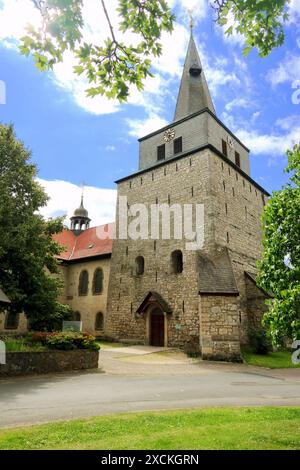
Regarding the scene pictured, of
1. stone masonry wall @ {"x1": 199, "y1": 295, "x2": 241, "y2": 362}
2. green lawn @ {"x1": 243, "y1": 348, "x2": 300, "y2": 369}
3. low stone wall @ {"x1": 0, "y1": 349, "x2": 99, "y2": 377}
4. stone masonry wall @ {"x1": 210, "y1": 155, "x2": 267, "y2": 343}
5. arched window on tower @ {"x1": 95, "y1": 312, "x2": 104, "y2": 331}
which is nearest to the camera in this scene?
low stone wall @ {"x1": 0, "y1": 349, "x2": 99, "y2": 377}

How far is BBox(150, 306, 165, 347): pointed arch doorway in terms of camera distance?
20.7 m

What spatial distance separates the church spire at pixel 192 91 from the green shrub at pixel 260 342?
54.3ft

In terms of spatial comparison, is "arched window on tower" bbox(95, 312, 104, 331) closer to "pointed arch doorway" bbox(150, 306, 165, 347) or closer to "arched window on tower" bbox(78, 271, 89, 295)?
"arched window on tower" bbox(78, 271, 89, 295)

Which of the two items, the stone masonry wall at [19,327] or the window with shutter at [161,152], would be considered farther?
the window with shutter at [161,152]

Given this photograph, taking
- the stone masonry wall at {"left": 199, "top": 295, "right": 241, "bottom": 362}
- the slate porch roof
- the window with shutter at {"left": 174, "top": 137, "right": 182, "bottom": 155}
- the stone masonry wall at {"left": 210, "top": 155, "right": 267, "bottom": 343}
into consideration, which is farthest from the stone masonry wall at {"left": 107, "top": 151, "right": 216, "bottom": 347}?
the stone masonry wall at {"left": 199, "top": 295, "right": 241, "bottom": 362}

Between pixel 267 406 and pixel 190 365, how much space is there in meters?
7.94

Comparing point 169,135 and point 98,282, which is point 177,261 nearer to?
point 98,282

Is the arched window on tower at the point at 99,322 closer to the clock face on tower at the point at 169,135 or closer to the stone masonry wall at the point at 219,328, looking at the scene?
the stone masonry wall at the point at 219,328

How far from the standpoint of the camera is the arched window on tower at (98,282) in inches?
1076

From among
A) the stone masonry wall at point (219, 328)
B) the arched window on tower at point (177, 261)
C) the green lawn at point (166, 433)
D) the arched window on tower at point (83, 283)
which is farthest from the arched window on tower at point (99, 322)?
the green lawn at point (166, 433)

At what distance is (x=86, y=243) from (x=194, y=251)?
14.8m

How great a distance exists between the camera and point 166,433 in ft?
15.4

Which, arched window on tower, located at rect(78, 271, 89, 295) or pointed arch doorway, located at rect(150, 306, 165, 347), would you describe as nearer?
pointed arch doorway, located at rect(150, 306, 165, 347)

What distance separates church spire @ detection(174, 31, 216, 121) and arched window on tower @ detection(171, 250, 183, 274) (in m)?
11.1
